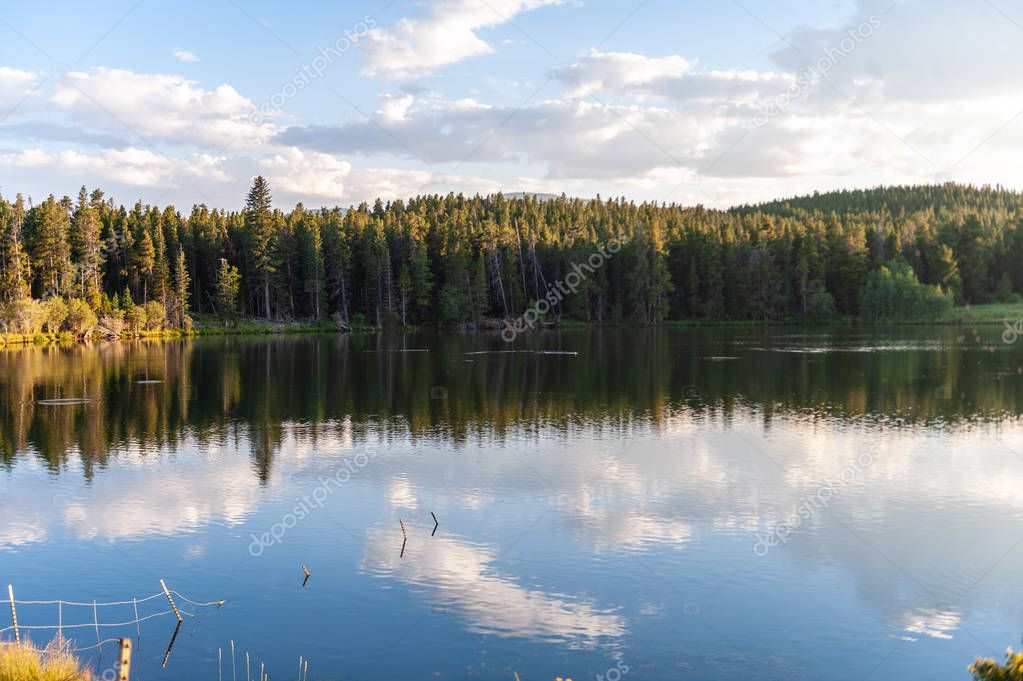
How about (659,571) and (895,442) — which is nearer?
(659,571)

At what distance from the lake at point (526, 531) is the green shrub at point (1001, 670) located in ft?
13.4

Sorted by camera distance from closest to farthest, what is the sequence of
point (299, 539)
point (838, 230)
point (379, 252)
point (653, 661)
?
point (653, 661) → point (299, 539) → point (379, 252) → point (838, 230)

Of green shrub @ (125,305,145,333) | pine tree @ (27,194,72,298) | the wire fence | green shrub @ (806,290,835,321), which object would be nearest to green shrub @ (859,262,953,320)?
green shrub @ (806,290,835,321)

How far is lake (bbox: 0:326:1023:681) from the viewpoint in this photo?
15453 millimetres

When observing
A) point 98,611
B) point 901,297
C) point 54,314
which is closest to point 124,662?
point 98,611

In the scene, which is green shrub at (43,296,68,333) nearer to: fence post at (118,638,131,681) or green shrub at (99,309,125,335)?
green shrub at (99,309,125,335)

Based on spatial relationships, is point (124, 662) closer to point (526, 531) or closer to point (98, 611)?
point (98, 611)

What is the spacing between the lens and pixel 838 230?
163 metres

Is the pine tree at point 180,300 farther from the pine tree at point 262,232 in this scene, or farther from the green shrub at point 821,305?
the green shrub at point 821,305

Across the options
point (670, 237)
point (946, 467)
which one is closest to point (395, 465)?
point (946, 467)

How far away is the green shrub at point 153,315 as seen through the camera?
11681cm

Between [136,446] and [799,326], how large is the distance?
133 metres

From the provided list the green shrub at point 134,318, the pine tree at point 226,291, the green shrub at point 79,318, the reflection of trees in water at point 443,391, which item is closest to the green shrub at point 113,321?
the green shrub at point 134,318

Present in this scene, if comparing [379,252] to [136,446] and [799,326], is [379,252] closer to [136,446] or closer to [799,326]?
[799,326]
